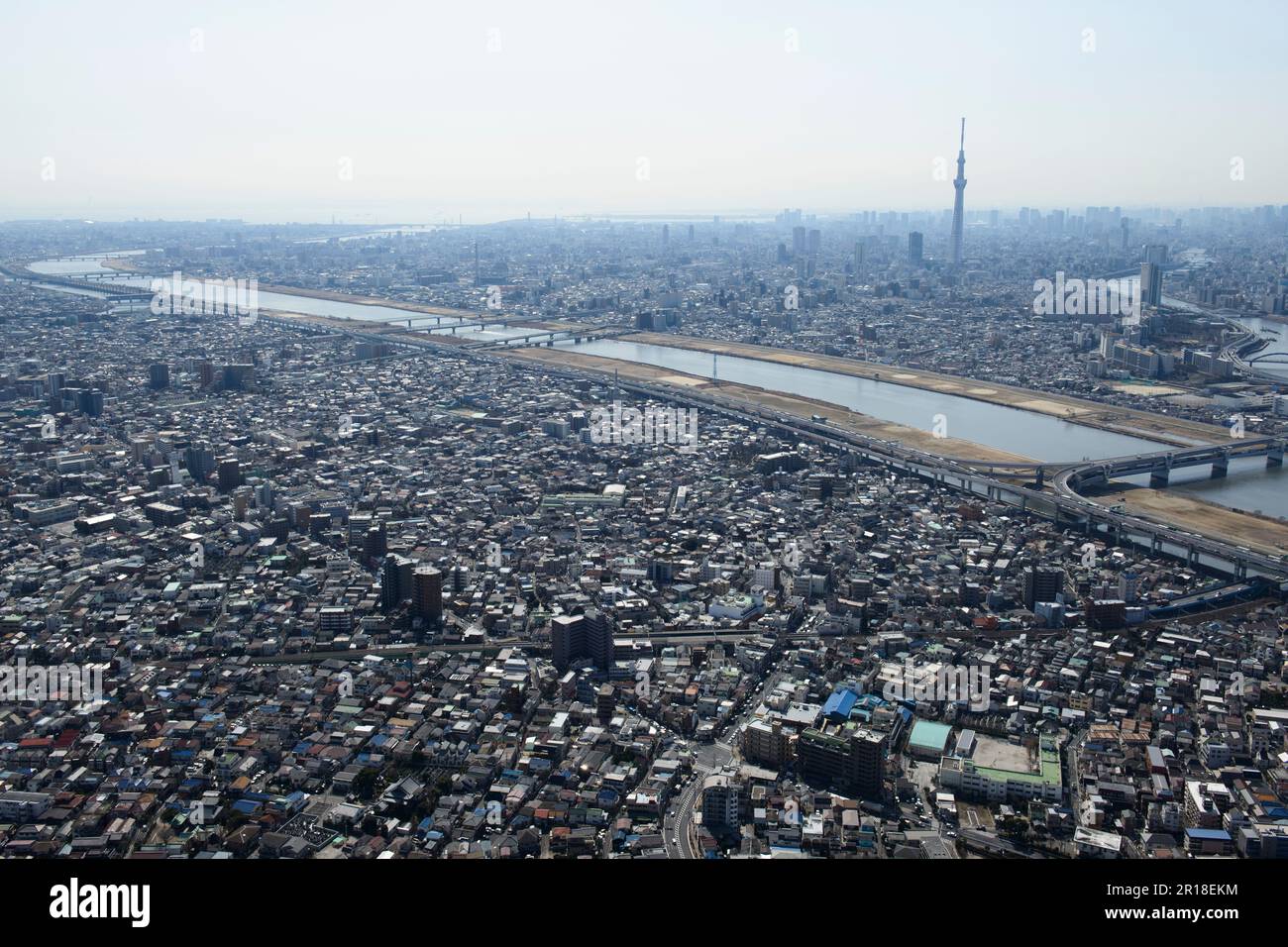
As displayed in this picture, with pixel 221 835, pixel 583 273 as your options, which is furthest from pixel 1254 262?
pixel 221 835

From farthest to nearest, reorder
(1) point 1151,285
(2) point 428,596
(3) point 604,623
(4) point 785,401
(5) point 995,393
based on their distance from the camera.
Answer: (1) point 1151,285
(5) point 995,393
(4) point 785,401
(2) point 428,596
(3) point 604,623

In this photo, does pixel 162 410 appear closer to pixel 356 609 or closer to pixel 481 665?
pixel 356 609

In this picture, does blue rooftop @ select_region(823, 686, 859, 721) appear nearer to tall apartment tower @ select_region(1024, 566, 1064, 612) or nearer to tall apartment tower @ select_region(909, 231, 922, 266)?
tall apartment tower @ select_region(1024, 566, 1064, 612)

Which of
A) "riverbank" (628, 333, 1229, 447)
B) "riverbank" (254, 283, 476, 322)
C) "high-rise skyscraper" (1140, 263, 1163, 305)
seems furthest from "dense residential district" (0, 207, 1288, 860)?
"high-rise skyscraper" (1140, 263, 1163, 305)

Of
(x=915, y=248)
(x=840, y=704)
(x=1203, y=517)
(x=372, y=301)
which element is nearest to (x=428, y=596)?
(x=840, y=704)

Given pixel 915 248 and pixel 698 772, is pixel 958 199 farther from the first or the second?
pixel 698 772
